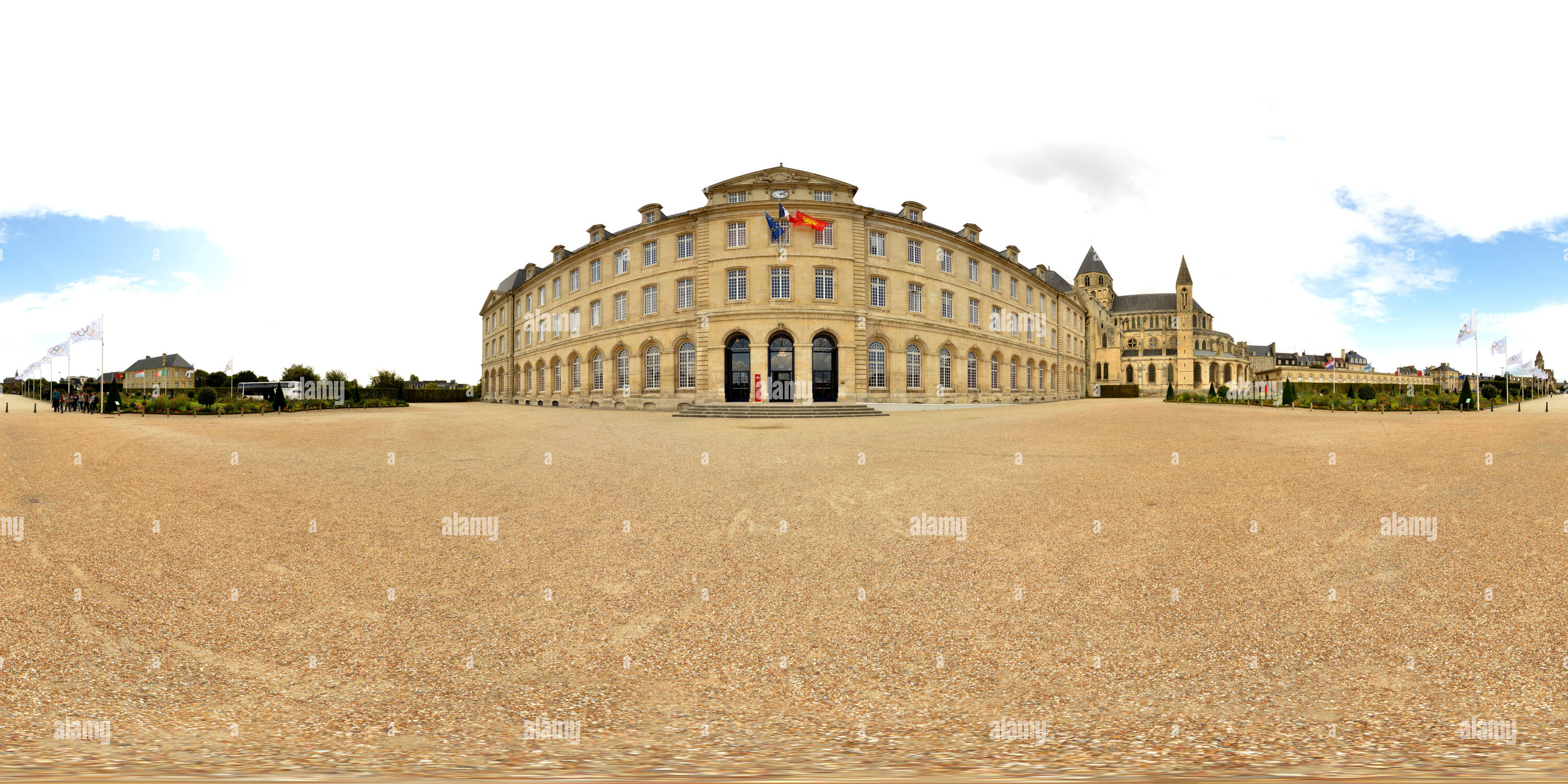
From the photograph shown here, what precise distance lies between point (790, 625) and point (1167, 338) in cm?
13782

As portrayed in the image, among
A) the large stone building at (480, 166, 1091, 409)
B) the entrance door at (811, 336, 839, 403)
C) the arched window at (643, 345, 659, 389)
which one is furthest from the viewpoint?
the arched window at (643, 345, 659, 389)

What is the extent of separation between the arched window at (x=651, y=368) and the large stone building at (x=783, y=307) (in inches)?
3.6

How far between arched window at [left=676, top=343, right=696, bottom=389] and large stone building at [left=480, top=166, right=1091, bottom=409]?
9 cm

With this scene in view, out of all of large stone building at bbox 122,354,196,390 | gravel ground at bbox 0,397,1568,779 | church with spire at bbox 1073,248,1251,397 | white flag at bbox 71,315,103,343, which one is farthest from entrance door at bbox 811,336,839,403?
large stone building at bbox 122,354,196,390

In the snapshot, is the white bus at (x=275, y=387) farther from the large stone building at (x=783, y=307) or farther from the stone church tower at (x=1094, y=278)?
the stone church tower at (x=1094, y=278)

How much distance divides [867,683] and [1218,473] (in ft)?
31.2

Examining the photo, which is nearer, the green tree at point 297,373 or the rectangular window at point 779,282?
the rectangular window at point 779,282

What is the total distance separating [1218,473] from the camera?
35.7 ft

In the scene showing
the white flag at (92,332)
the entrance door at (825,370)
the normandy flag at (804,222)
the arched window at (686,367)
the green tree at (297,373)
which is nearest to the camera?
the white flag at (92,332)

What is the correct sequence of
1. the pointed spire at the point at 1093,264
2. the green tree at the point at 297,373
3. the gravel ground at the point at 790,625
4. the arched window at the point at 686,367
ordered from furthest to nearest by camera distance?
the pointed spire at the point at 1093,264
the green tree at the point at 297,373
the arched window at the point at 686,367
the gravel ground at the point at 790,625

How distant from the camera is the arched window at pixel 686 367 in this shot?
40656mm

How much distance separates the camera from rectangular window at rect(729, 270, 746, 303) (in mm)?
39250

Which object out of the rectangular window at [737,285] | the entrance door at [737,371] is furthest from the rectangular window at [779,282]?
the entrance door at [737,371]

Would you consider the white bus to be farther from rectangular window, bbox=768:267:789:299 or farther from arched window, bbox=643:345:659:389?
rectangular window, bbox=768:267:789:299
